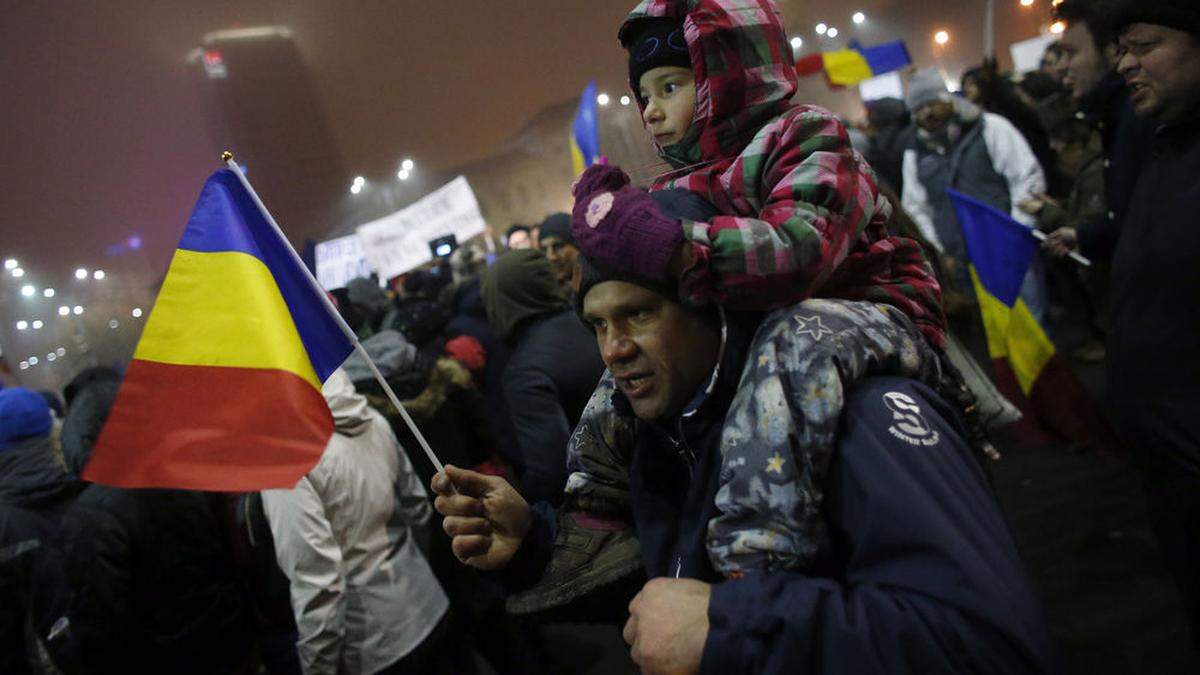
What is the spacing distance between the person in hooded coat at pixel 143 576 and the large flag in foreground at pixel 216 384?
5.72ft

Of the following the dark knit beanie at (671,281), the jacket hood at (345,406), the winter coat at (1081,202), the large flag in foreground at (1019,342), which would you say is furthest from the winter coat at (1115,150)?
the jacket hood at (345,406)

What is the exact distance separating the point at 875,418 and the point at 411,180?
230ft

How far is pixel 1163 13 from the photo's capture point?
2371 millimetres

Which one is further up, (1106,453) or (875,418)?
(875,418)

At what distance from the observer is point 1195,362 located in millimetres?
2422

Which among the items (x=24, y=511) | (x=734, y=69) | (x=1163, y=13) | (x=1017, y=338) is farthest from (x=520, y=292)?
(x=1017, y=338)

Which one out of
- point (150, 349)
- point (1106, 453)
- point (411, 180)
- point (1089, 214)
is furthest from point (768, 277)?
point (411, 180)

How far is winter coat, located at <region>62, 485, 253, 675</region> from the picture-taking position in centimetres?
318

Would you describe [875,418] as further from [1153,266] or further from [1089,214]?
[1089,214]

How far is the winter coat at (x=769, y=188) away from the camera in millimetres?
1506

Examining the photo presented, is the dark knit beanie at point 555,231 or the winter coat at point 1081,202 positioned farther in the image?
the winter coat at point 1081,202

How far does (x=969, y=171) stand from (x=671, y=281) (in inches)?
237

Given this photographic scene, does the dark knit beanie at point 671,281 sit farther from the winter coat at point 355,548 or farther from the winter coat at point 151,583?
the winter coat at point 151,583

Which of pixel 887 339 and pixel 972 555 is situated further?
pixel 887 339
